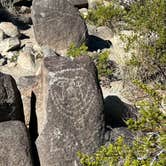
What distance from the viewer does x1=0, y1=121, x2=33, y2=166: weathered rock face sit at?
691cm

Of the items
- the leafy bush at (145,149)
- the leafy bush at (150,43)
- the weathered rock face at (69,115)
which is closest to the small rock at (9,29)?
the leafy bush at (150,43)

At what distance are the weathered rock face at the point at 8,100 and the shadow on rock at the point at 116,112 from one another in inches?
57.2

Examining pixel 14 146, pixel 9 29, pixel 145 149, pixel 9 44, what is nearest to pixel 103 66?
pixel 9 44

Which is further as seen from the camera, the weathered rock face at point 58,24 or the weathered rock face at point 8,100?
the weathered rock face at point 58,24

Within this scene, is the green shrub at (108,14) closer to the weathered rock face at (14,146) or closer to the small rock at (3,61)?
the small rock at (3,61)

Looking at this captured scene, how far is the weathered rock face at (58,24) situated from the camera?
13188 mm

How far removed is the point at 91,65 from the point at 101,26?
25.0ft

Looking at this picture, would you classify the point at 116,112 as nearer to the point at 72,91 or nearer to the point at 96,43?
the point at 72,91

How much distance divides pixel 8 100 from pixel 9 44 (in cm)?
582

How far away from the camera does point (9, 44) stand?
13070 mm

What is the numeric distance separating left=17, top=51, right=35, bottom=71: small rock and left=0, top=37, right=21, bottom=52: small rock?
555mm

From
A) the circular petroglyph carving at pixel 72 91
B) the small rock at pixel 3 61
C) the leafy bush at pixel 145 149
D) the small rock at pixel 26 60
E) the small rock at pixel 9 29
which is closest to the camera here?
the leafy bush at pixel 145 149

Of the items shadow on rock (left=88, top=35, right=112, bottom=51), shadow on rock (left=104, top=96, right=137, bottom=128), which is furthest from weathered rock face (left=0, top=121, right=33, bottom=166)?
shadow on rock (left=88, top=35, right=112, bottom=51)

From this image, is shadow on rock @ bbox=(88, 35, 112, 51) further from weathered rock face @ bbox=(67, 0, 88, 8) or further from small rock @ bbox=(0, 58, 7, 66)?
weathered rock face @ bbox=(67, 0, 88, 8)
